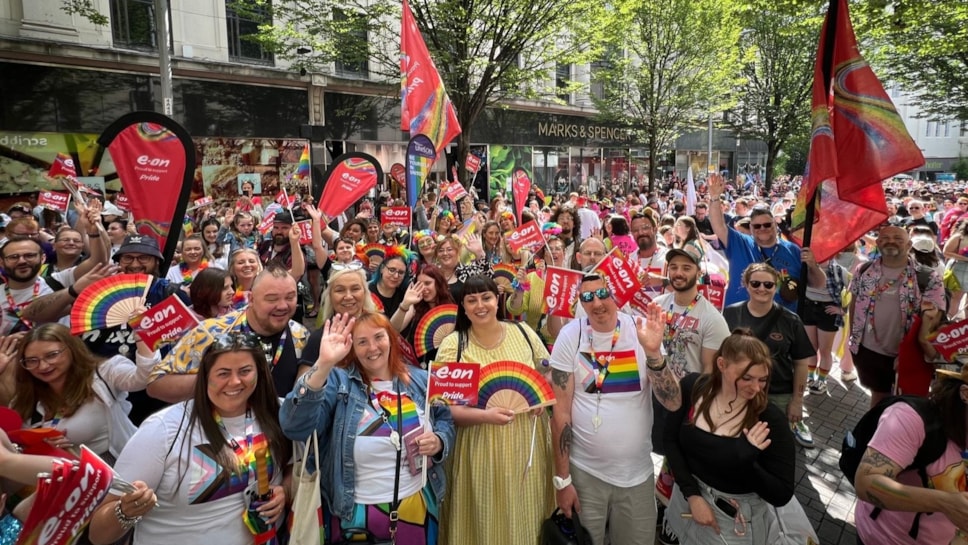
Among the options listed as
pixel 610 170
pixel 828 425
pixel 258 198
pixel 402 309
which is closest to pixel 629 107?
pixel 610 170

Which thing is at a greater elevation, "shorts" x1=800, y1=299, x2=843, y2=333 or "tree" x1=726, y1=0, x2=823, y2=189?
"tree" x1=726, y1=0, x2=823, y2=189

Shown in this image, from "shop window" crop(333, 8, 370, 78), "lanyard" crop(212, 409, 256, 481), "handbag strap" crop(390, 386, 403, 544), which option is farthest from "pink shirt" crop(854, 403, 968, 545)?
"shop window" crop(333, 8, 370, 78)

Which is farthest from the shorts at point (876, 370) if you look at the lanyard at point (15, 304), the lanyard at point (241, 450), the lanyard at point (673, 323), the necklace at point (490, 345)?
the lanyard at point (15, 304)

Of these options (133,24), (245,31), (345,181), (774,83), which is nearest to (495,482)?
(345,181)

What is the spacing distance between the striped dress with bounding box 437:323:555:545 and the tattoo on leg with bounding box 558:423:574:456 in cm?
14

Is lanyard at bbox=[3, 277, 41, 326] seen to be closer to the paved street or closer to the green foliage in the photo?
the paved street

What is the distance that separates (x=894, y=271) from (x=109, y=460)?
249 inches

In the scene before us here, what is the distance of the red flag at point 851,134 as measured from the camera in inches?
186

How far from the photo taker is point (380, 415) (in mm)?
2934

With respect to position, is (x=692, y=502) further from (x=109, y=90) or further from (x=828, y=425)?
(x=109, y=90)

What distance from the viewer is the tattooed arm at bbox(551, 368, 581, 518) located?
337cm

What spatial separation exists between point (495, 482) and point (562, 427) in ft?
1.67

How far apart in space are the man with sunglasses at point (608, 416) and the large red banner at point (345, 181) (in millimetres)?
5085

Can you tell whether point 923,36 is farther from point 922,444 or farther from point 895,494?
point 895,494
